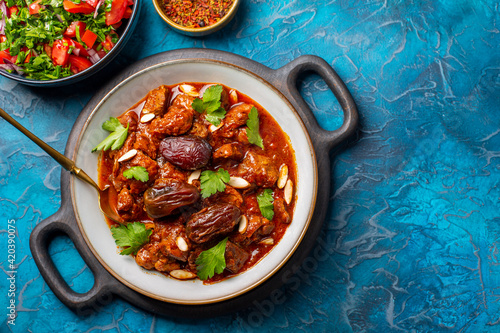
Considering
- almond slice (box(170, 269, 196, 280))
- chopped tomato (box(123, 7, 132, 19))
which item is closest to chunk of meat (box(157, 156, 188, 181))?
almond slice (box(170, 269, 196, 280))

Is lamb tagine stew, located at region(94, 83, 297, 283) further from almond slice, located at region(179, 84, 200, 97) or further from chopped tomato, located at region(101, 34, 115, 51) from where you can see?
chopped tomato, located at region(101, 34, 115, 51)

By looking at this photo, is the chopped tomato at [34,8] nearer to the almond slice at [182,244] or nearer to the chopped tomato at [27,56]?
the chopped tomato at [27,56]

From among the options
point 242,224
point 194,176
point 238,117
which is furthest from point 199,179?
point 238,117

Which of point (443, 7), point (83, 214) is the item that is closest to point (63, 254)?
point (83, 214)

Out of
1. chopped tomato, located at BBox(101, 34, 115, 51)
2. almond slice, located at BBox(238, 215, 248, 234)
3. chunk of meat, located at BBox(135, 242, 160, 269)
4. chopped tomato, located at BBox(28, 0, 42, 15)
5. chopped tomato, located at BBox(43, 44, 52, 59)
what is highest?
chopped tomato, located at BBox(28, 0, 42, 15)

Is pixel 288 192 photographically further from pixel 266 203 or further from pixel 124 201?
pixel 124 201

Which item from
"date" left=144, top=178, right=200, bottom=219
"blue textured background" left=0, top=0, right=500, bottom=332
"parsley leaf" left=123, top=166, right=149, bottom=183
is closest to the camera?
"date" left=144, top=178, right=200, bottom=219
